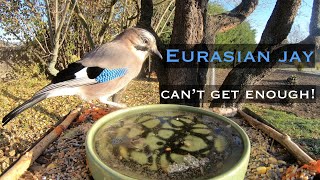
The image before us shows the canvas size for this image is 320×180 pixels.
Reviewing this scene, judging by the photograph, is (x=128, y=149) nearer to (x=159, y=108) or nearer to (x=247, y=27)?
(x=159, y=108)

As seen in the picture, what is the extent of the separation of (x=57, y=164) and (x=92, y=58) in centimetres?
60

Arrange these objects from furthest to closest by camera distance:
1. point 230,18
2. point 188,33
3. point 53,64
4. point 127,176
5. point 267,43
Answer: point 53,64 < point 230,18 < point 267,43 < point 188,33 < point 127,176

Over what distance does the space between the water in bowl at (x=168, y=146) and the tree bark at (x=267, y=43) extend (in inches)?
85.9

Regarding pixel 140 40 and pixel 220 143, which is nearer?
pixel 220 143

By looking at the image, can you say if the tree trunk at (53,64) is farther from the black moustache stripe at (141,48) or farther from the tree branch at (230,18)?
the black moustache stripe at (141,48)

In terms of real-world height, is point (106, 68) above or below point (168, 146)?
above

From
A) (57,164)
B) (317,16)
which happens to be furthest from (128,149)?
(317,16)

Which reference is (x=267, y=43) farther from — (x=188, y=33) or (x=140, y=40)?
(x=140, y=40)

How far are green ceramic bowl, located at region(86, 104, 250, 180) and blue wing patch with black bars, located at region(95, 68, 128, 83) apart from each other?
0.22 metres

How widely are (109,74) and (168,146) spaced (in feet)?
1.67

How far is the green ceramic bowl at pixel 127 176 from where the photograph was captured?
4.33ft

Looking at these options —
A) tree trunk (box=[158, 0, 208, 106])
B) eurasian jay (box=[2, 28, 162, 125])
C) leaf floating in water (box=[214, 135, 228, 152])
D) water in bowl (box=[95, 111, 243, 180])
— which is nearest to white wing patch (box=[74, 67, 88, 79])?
eurasian jay (box=[2, 28, 162, 125])

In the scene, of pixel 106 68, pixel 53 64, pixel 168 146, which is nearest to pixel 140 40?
pixel 106 68

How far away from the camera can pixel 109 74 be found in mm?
1753
